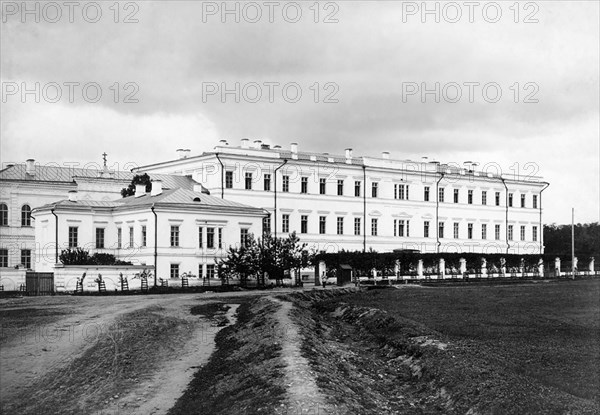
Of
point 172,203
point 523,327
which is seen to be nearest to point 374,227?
point 172,203

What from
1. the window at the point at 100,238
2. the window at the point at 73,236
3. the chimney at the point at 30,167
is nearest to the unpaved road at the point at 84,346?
the window at the point at 73,236

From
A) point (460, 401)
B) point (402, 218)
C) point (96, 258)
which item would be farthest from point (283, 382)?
point (402, 218)

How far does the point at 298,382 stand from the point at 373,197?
53.7 metres

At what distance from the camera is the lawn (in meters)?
15.7

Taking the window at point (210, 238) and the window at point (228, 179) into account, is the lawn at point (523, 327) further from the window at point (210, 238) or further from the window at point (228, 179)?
the window at point (228, 179)

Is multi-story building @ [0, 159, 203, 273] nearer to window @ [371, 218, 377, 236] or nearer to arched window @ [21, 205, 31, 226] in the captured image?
arched window @ [21, 205, 31, 226]

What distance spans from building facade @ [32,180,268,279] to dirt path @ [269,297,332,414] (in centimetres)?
2898

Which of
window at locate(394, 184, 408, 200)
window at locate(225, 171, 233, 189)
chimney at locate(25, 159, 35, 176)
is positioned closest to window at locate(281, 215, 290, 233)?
window at locate(225, 171, 233, 189)

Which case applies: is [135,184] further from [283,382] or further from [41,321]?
[283,382]

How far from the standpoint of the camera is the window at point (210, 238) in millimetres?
49875

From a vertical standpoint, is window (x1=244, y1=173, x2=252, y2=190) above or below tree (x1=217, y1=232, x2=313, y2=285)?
above

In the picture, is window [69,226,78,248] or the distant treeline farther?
the distant treeline

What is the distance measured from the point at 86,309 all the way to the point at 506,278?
42054 millimetres

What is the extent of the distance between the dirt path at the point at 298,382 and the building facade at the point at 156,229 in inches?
1141
